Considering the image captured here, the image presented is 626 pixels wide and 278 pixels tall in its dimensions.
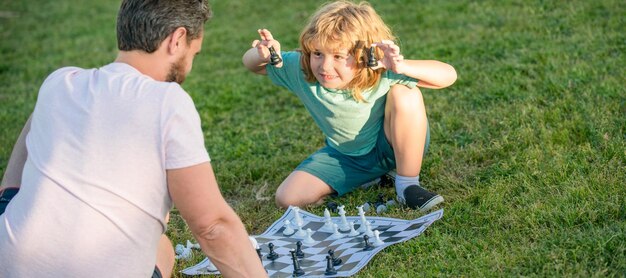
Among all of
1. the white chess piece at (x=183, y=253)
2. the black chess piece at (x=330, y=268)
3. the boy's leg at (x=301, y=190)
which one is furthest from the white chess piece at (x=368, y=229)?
the white chess piece at (x=183, y=253)

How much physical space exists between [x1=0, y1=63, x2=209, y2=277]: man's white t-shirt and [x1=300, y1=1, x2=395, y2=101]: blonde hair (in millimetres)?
1884

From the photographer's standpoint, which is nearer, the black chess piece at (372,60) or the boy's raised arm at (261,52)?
the black chess piece at (372,60)

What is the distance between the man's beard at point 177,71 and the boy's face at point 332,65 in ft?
5.10

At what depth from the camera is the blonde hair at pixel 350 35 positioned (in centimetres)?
479

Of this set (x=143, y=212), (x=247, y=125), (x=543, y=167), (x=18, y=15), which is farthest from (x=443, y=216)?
(x=18, y=15)

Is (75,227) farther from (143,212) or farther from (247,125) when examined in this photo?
(247,125)

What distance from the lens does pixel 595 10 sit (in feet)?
27.5

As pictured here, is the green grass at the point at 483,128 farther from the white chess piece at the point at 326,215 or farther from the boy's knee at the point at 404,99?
the boy's knee at the point at 404,99

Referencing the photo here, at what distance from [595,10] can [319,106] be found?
14.8ft

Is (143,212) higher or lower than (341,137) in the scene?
higher

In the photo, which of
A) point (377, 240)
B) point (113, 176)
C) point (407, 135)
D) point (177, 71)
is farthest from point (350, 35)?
point (113, 176)

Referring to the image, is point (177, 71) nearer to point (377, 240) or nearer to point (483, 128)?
point (377, 240)

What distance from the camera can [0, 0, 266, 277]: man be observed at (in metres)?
2.97

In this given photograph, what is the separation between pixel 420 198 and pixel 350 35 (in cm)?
106
